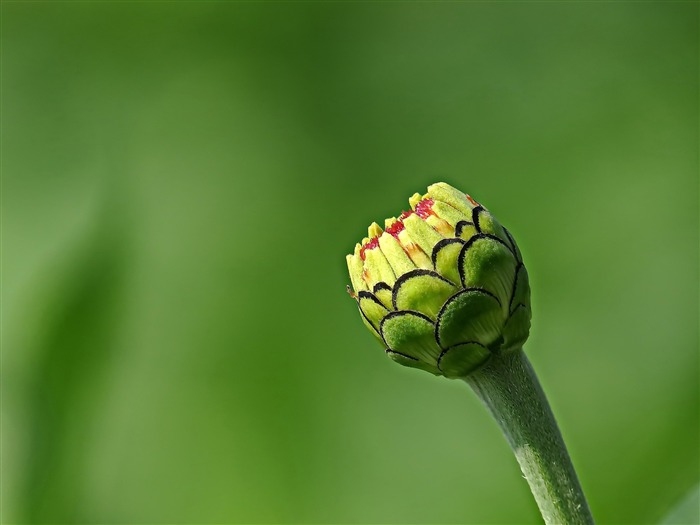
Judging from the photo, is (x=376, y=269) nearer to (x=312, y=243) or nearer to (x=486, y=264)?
(x=486, y=264)

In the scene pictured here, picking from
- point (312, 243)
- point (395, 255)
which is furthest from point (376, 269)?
point (312, 243)

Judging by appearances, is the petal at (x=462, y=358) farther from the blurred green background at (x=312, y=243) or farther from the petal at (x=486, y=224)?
the blurred green background at (x=312, y=243)

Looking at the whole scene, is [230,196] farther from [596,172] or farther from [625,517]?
[625,517]

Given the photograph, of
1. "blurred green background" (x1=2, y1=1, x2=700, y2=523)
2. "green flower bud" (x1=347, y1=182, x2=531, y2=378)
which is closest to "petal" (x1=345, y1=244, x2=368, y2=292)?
"green flower bud" (x1=347, y1=182, x2=531, y2=378)

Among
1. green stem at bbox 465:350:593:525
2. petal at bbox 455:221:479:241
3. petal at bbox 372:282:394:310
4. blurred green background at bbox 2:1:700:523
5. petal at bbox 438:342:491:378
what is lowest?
green stem at bbox 465:350:593:525

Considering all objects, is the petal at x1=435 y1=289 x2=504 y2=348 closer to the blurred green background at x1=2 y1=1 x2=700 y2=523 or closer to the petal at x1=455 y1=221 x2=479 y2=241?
the petal at x1=455 y1=221 x2=479 y2=241
